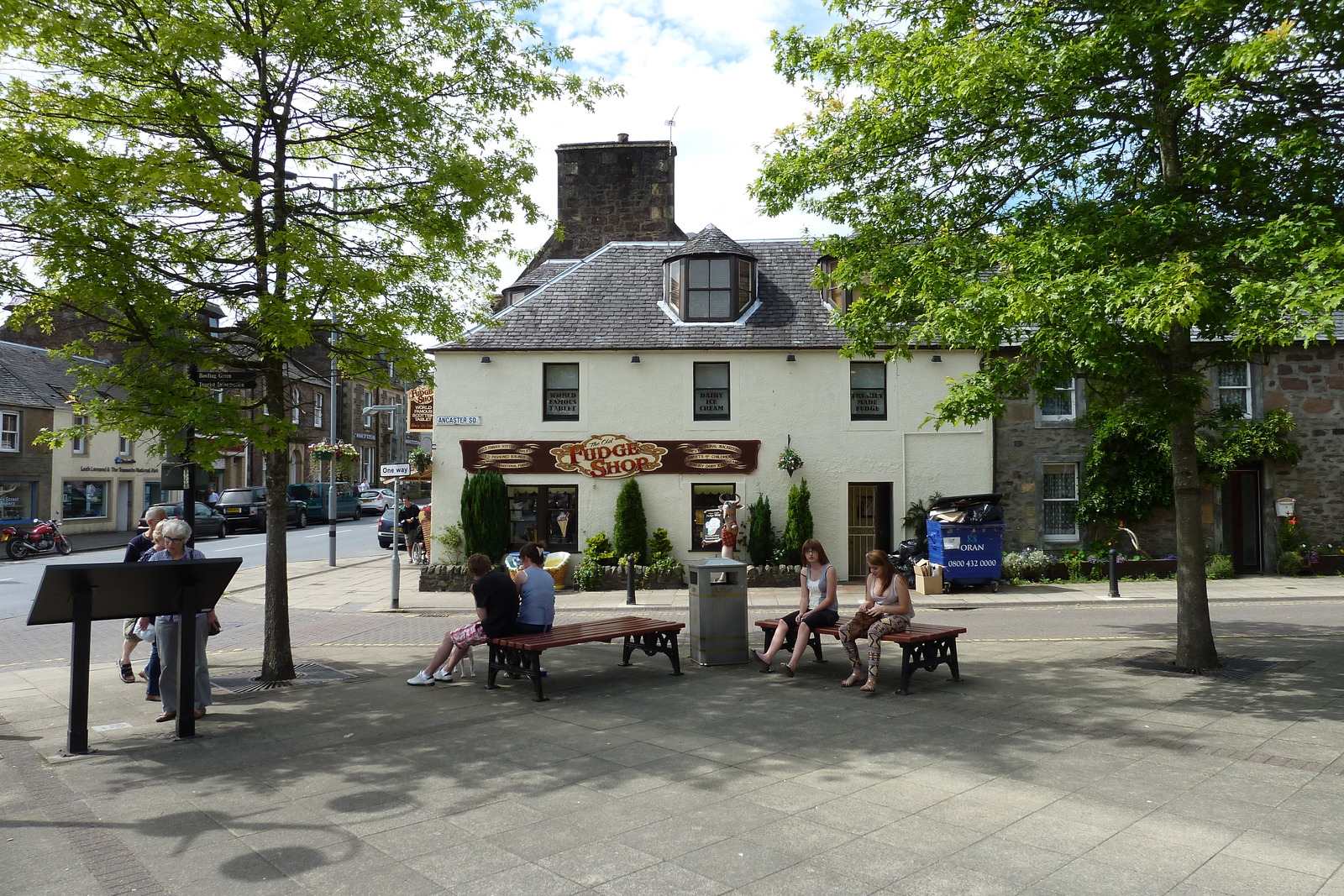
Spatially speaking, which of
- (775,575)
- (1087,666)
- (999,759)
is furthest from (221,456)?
(775,575)

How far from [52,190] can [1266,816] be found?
10.1 meters

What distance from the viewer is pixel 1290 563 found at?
20672mm

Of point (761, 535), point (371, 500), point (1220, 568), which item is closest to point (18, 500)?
point (371, 500)

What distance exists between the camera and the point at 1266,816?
18.0 feet

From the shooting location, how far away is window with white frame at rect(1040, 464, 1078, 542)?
21.6 m

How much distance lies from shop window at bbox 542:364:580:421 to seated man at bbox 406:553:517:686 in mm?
12271

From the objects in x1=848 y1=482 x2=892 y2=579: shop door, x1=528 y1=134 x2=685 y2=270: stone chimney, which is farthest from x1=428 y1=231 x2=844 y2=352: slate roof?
x1=528 y1=134 x2=685 y2=270: stone chimney

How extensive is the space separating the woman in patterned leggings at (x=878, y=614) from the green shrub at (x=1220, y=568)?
14.4m

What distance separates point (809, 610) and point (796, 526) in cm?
1073

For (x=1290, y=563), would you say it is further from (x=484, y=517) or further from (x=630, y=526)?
(x=484, y=517)

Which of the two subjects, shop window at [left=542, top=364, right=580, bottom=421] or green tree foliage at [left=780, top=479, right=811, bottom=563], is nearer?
green tree foliage at [left=780, top=479, right=811, bottom=563]

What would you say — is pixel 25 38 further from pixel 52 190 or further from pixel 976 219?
pixel 976 219

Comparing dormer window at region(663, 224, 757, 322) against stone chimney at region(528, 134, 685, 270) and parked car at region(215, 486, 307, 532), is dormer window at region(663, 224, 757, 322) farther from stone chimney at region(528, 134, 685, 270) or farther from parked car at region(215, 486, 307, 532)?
parked car at region(215, 486, 307, 532)

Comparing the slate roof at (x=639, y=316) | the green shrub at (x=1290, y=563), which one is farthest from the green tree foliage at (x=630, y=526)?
the green shrub at (x=1290, y=563)
